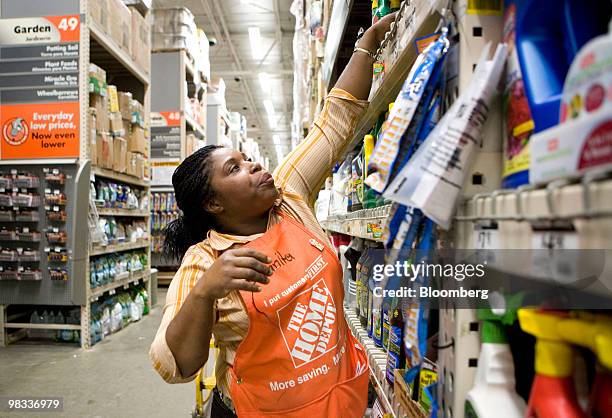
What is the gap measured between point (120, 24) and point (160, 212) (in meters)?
3.03

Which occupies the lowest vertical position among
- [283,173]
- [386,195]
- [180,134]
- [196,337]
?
[196,337]

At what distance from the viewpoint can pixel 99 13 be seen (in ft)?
12.0

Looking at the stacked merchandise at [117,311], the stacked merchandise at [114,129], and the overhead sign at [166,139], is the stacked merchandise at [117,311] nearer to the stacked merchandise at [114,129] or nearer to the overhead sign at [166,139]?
the stacked merchandise at [114,129]

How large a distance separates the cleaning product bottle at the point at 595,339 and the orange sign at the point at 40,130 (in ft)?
12.2

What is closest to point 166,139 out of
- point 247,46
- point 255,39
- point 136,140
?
point 136,140

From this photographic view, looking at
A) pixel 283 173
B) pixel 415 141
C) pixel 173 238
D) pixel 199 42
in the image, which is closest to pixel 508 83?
pixel 415 141

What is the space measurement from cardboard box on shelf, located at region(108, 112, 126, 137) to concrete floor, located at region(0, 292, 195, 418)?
194 centimetres

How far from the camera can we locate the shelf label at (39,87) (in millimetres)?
3436

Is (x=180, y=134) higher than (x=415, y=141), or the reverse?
(x=180, y=134)

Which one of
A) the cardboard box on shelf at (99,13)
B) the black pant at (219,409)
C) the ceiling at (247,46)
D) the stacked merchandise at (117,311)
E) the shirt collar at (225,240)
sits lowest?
the stacked merchandise at (117,311)

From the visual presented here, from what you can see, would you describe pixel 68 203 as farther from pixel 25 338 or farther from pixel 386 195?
pixel 386 195

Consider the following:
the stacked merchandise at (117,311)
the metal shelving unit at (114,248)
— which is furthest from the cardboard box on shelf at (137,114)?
the stacked merchandise at (117,311)

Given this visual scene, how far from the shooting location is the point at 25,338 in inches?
148

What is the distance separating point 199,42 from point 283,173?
6222mm
